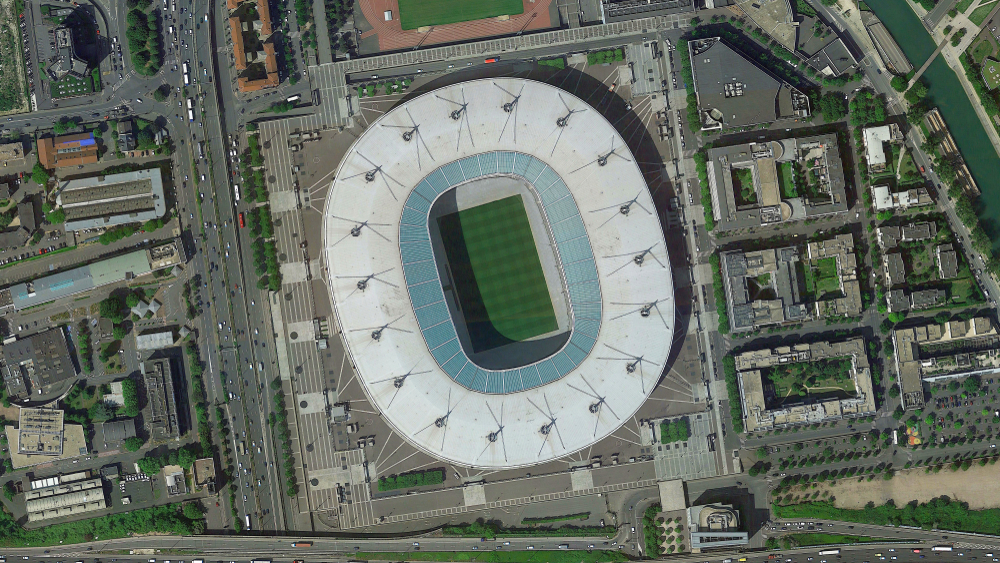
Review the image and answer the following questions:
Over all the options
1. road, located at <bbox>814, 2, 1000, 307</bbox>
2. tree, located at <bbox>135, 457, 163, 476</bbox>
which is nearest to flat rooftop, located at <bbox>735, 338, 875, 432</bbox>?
road, located at <bbox>814, 2, 1000, 307</bbox>

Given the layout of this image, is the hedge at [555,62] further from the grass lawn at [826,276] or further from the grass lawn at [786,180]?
the grass lawn at [826,276]

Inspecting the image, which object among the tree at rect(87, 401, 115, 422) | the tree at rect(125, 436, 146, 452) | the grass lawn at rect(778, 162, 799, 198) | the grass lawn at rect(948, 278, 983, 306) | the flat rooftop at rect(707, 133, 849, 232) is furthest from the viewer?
the grass lawn at rect(948, 278, 983, 306)

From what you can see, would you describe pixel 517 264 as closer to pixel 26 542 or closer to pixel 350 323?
pixel 350 323

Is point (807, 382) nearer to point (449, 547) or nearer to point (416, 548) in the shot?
point (449, 547)

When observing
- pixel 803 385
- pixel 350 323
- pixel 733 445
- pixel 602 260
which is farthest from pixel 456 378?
pixel 803 385

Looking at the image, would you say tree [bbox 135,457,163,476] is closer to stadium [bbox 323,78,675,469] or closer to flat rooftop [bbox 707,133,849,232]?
stadium [bbox 323,78,675,469]

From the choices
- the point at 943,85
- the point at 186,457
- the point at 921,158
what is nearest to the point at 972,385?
the point at 921,158
